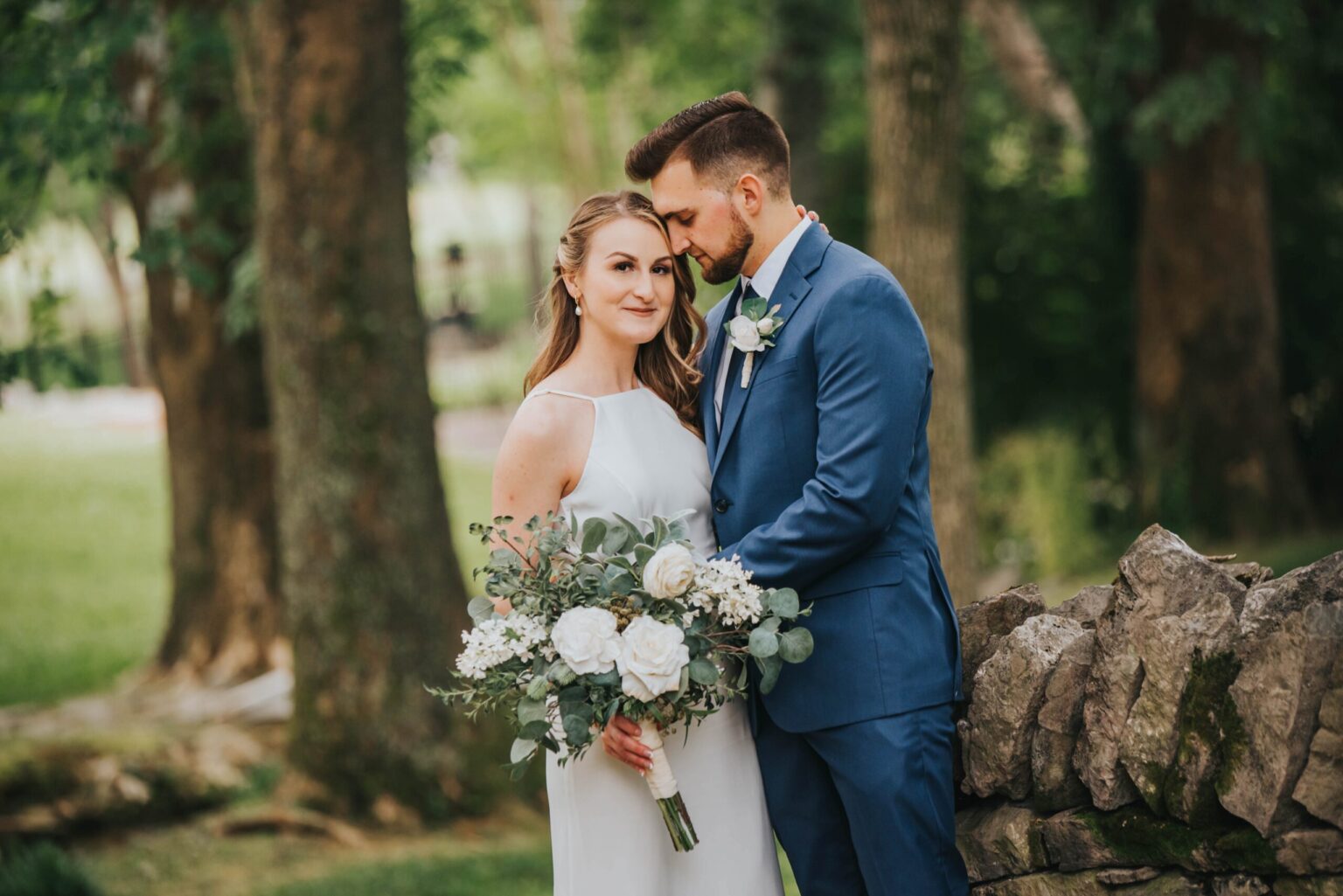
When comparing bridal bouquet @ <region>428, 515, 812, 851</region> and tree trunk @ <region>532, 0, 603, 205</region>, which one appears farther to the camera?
tree trunk @ <region>532, 0, 603, 205</region>

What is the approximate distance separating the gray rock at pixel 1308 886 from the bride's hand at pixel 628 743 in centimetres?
132

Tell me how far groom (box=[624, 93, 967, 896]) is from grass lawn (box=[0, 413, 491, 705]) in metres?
9.30

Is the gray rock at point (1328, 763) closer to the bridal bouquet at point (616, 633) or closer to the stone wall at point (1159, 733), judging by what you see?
the stone wall at point (1159, 733)

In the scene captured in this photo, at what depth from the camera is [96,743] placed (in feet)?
23.4

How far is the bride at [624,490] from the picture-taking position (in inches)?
126

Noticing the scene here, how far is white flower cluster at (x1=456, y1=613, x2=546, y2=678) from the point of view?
2.78m

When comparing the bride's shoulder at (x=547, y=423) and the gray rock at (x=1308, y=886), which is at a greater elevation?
the bride's shoulder at (x=547, y=423)

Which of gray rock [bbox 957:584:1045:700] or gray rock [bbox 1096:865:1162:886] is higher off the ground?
gray rock [bbox 957:584:1045:700]

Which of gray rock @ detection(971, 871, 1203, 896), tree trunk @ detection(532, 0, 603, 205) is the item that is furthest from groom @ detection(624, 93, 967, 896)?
tree trunk @ detection(532, 0, 603, 205)

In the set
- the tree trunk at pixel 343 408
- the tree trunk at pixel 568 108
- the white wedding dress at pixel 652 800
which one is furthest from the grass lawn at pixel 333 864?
the tree trunk at pixel 568 108

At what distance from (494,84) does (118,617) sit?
50.6 feet

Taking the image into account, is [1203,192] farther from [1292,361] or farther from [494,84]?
[494,84]

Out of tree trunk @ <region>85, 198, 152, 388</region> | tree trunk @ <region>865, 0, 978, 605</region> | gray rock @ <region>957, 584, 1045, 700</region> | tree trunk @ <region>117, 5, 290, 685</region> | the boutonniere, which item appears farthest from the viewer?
tree trunk @ <region>85, 198, 152, 388</region>

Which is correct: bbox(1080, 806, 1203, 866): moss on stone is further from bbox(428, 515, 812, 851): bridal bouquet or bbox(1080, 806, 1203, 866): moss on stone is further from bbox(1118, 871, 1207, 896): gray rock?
bbox(428, 515, 812, 851): bridal bouquet
